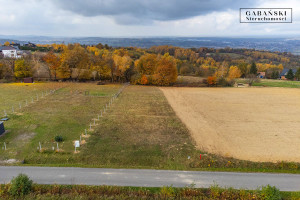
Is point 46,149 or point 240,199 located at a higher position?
point 46,149

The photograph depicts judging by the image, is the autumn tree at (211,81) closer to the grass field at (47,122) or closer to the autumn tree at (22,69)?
the grass field at (47,122)

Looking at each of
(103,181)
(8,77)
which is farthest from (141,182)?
(8,77)

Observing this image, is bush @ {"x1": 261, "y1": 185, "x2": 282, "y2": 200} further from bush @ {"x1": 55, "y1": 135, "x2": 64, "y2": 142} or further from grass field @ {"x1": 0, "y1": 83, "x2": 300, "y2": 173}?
bush @ {"x1": 55, "y1": 135, "x2": 64, "y2": 142}

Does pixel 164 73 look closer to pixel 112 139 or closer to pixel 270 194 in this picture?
pixel 112 139

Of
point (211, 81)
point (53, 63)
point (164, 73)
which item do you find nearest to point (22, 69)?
point (53, 63)

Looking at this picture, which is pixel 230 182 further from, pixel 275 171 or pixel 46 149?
pixel 46 149

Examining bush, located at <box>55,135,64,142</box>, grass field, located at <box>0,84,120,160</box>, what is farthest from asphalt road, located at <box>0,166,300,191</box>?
bush, located at <box>55,135,64,142</box>
